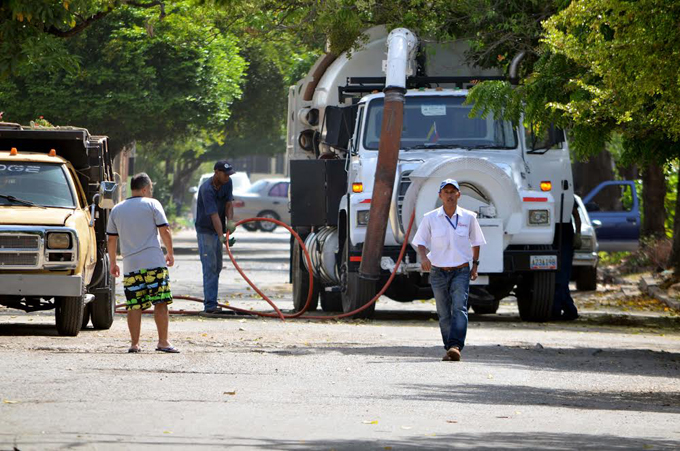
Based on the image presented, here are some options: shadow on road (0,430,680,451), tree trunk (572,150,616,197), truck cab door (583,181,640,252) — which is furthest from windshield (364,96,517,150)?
tree trunk (572,150,616,197)

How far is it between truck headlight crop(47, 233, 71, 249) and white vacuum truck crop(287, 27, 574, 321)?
426cm

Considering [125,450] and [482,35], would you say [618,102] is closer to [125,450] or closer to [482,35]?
[482,35]

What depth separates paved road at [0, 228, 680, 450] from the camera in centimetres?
866

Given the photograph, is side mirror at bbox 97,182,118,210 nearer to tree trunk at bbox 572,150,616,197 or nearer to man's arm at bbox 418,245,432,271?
man's arm at bbox 418,245,432,271

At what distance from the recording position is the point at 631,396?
1167 centimetres

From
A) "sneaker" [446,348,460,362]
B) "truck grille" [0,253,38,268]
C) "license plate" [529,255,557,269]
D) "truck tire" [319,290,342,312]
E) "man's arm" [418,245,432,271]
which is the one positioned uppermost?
"man's arm" [418,245,432,271]

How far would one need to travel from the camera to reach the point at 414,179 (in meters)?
17.7

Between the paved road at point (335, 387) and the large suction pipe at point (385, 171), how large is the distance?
2.73 ft

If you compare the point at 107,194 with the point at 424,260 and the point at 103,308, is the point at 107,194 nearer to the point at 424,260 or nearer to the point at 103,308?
the point at 103,308

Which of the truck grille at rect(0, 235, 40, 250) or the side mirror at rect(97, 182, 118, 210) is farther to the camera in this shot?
the side mirror at rect(97, 182, 118, 210)

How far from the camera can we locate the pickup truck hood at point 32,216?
48.6 feet

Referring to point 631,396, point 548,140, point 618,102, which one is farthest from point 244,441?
point 548,140

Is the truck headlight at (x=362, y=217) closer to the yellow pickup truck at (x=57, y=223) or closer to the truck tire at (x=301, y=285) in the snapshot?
the truck tire at (x=301, y=285)

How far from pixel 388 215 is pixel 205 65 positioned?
2184cm
